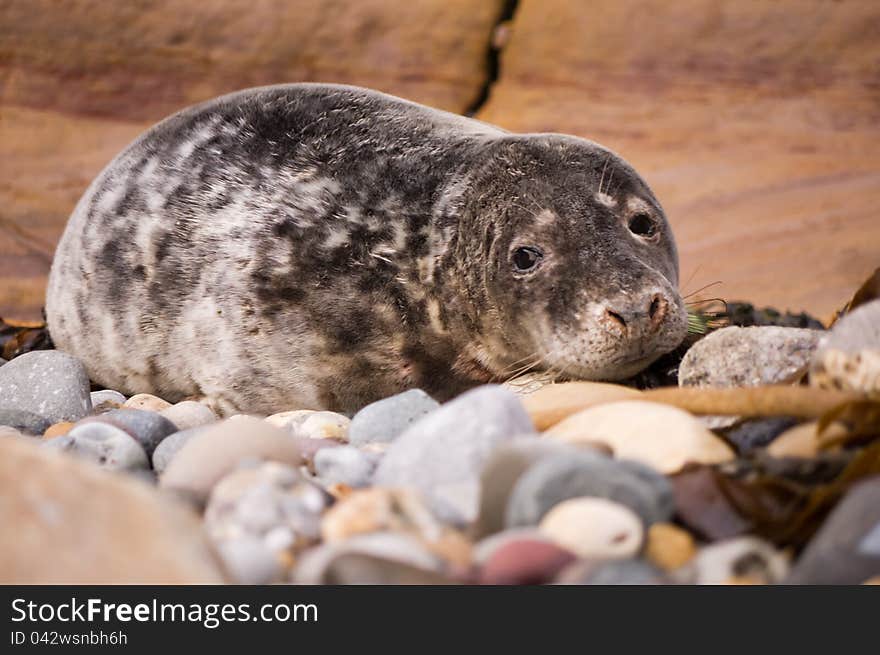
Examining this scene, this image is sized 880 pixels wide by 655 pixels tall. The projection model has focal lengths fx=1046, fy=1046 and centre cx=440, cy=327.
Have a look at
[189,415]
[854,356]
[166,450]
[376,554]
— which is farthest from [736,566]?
[189,415]

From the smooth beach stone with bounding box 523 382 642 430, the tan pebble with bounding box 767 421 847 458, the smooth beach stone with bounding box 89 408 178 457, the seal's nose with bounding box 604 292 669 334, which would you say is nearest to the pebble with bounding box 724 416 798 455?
the tan pebble with bounding box 767 421 847 458

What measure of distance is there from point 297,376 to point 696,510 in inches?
64.7

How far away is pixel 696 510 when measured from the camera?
153 centimetres

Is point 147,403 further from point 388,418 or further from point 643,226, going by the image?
point 643,226

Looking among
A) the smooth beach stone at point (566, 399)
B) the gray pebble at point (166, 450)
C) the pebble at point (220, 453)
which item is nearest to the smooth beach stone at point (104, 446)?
the gray pebble at point (166, 450)

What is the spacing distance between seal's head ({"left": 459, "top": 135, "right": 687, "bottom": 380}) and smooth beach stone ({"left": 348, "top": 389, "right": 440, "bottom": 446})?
0.46 m

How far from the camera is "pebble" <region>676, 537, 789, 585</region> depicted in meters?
1.34

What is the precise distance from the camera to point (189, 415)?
Answer: 2.88 m

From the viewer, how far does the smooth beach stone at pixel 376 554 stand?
1.34 m

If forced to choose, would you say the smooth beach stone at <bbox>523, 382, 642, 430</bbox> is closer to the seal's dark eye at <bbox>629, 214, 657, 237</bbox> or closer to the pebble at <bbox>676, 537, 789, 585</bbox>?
the seal's dark eye at <bbox>629, 214, 657, 237</bbox>

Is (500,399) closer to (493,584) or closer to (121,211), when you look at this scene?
(493,584)

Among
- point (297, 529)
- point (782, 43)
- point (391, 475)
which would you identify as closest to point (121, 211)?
point (391, 475)

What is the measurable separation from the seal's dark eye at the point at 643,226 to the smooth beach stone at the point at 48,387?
5.51ft

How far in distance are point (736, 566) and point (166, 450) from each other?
1398 mm
